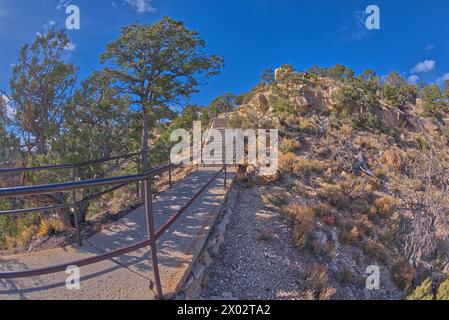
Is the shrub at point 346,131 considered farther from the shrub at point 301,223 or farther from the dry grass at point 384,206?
the shrub at point 301,223

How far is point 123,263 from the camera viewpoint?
9.36 feet

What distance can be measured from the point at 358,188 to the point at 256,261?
6.63m

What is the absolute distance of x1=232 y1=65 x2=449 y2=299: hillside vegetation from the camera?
15.2 feet

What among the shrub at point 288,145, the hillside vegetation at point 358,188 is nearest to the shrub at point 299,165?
the hillside vegetation at point 358,188

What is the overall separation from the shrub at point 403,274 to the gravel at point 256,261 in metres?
2.32

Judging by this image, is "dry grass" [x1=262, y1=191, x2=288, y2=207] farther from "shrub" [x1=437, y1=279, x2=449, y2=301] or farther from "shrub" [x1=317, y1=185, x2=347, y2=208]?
"shrub" [x1=437, y1=279, x2=449, y2=301]

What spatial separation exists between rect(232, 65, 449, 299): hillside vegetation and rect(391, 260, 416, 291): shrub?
0.8 inches

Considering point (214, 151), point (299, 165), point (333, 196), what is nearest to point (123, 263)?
point (333, 196)

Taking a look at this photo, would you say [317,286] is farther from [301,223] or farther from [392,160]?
[392,160]

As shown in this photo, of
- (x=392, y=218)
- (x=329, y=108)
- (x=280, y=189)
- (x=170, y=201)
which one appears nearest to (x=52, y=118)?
(x=170, y=201)

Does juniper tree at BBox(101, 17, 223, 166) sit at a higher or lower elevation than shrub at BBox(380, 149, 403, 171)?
higher

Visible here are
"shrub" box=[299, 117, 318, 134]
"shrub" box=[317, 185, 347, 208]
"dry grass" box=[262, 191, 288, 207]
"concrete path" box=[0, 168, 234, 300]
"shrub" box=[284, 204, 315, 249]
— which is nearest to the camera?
"concrete path" box=[0, 168, 234, 300]

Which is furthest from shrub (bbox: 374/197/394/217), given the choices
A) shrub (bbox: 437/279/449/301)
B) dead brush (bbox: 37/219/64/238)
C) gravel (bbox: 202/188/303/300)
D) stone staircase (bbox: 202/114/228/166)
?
dead brush (bbox: 37/219/64/238)

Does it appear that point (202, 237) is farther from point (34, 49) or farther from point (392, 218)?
point (392, 218)
